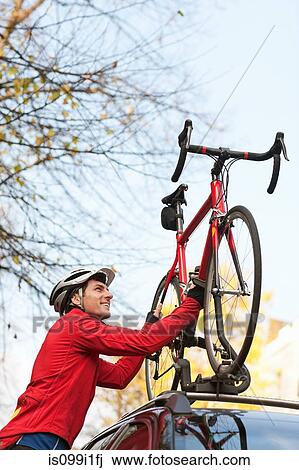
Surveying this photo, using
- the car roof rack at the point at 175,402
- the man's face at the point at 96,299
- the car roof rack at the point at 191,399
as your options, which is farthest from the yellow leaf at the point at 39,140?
the car roof rack at the point at 175,402

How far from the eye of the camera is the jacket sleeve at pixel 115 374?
16.9ft

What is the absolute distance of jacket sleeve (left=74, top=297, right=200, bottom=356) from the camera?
4.48 m

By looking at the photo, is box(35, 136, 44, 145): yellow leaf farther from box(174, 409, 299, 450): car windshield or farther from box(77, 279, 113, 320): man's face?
box(174, 409, 299, 450): car windshield

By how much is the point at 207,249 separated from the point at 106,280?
72 cm

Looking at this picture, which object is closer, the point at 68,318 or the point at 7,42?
the point at 68,318

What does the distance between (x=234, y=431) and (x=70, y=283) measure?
71.9 inches

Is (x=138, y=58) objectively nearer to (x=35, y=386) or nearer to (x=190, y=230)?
(x=190, y=230)

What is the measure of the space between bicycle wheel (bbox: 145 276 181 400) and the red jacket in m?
0.60

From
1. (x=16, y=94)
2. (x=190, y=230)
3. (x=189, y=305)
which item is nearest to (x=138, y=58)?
(x=16, y=94)

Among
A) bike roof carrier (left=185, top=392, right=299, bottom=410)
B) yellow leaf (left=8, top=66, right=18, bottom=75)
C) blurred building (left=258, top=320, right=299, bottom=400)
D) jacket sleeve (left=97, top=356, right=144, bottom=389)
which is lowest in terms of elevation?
bike roof carrier (left=185, top=392, right=299, bottom=410)

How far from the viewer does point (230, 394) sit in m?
4.30

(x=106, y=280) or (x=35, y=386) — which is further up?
(x=106, y=280)

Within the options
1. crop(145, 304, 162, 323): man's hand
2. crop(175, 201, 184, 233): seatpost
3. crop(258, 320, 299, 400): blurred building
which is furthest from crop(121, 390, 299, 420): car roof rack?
crop(258, 320, 299, 400): blurred building

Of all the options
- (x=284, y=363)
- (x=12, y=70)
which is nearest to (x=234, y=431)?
(x=12, y=70)
